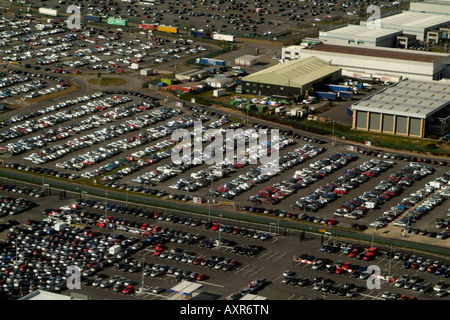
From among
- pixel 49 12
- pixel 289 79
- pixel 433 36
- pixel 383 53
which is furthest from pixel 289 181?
pixel 49 12

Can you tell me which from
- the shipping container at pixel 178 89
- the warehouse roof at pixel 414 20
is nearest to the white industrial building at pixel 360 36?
the warehouse roof at pixel 414 20

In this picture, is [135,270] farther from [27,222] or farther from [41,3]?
[41,3]

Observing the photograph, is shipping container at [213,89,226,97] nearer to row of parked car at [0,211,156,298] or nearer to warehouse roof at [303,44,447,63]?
warehouse roof at [303,44,447,63]

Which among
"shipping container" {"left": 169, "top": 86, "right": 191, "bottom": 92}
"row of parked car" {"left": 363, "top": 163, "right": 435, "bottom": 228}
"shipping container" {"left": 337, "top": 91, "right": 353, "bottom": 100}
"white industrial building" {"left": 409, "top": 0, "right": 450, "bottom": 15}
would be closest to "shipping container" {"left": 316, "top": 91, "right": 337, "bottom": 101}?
"shipping container" {"left": 337, "top": 91, "right": 353, "bottom": 100}

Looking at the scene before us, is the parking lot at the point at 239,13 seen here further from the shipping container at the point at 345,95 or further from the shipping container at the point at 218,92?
the shipping container at the point at 345,95

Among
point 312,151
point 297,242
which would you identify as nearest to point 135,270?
point 297,242
